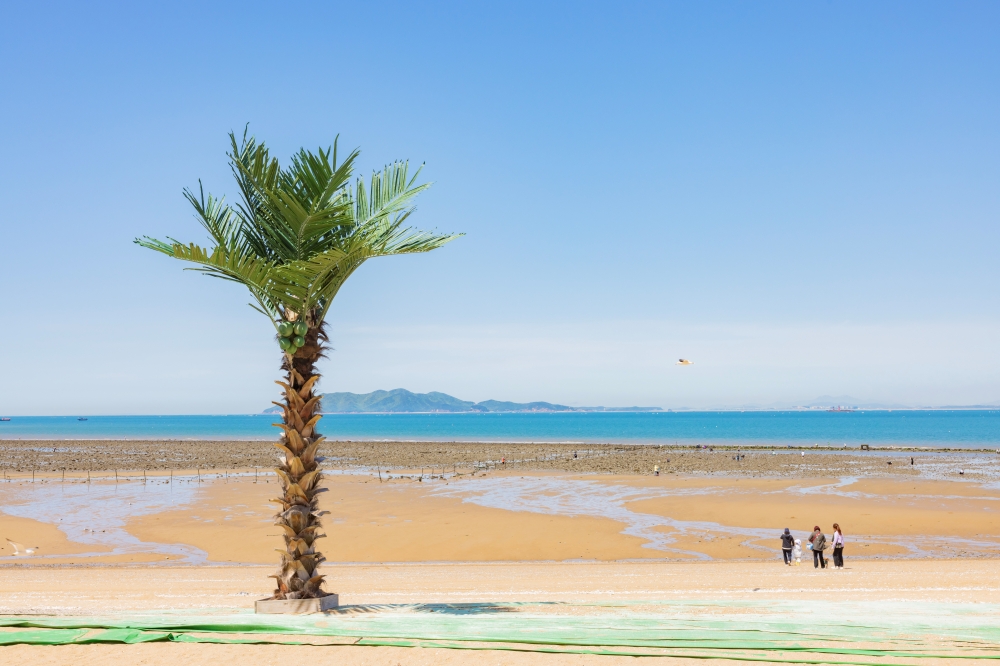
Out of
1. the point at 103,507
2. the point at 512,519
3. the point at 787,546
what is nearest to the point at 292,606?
the point at 787,546

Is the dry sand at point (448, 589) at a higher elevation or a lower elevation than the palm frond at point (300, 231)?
lower

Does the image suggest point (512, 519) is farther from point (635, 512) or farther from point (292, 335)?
point (292, 335)

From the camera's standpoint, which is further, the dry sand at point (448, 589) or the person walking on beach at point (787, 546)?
the person walking on beach at point (787, 546)

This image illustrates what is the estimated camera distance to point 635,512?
31.2 m

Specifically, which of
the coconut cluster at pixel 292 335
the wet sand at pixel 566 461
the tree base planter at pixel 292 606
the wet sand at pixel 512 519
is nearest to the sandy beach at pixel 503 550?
the wet sand at pixel 512 519

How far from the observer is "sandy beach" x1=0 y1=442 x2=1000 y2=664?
8686 millimetres

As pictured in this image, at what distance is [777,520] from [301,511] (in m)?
24.1

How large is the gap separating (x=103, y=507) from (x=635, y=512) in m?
25.2

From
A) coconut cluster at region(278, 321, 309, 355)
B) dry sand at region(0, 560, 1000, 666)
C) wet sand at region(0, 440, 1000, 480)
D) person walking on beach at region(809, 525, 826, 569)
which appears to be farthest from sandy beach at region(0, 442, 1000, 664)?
coconut cluster at region(278, 321, 309, 355)

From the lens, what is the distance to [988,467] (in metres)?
54.6

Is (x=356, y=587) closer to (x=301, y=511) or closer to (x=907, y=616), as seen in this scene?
(x=301, y=511)

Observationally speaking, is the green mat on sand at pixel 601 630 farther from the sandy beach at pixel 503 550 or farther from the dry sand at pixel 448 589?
the dry sand at pixel 448 589

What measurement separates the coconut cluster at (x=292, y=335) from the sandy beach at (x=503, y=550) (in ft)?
11.7

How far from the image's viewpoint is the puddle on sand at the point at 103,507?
23750mm
